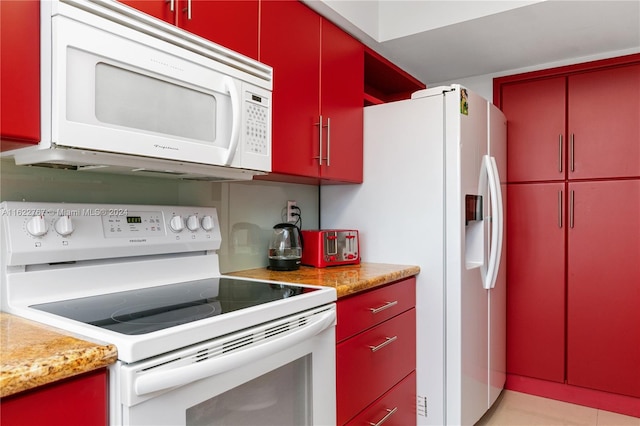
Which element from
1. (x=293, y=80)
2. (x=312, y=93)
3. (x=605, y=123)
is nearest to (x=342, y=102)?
(x=312, y=93)

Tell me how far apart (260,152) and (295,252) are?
2.11 ft

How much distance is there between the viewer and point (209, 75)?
1326mm

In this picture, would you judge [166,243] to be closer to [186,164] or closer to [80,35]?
[186,164]

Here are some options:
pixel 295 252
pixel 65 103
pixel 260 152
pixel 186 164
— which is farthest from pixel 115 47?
pixel 295 252

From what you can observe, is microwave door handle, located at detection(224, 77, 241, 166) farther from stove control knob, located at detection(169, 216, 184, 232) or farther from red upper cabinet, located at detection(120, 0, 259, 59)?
stove control knob, located at detection(169, 216, 184, 232)

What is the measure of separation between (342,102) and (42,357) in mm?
1652

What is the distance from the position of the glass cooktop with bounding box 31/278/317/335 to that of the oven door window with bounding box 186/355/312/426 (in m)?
0.21

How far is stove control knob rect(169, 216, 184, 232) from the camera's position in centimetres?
154

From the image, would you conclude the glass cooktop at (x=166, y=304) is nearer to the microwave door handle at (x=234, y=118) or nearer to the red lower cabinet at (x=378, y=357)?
the red lower cabinet at (x=378, y=357)

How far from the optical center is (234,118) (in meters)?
1.34

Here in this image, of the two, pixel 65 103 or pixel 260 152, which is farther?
pixel 260 152

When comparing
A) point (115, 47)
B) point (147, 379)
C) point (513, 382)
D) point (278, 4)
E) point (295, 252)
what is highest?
point (278, 4)

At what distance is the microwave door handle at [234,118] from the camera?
1339mm

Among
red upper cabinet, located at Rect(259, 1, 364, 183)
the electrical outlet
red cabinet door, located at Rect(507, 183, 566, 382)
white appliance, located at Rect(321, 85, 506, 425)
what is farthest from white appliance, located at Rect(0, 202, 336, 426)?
red cabinet door, located at Rect(507, 183, 566, 382)
